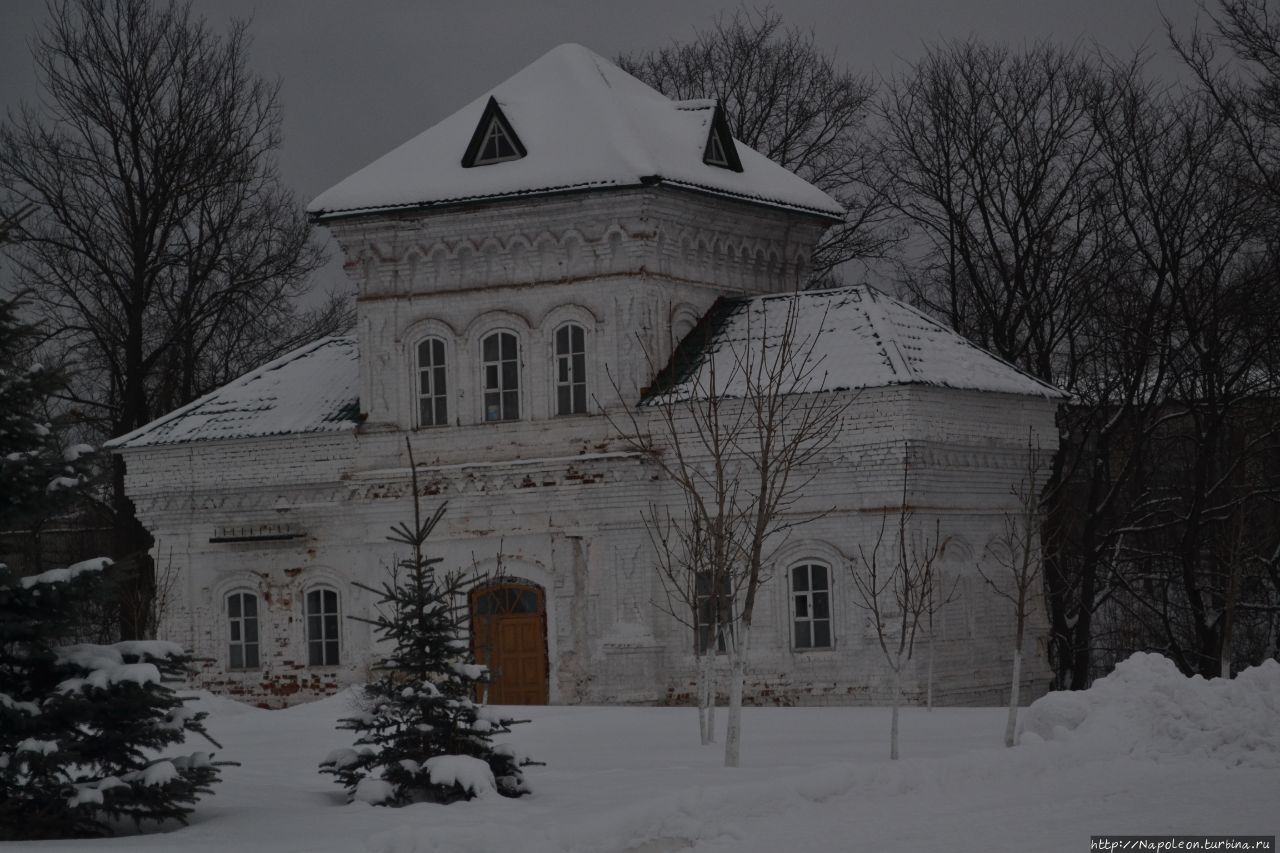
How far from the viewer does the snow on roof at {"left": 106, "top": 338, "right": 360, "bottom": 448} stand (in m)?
29.7

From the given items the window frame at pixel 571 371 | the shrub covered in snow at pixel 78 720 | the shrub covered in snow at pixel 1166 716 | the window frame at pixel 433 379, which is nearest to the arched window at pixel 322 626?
the window frame at pixel 433 379

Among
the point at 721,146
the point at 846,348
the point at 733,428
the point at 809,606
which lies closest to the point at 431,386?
the point at 733,428

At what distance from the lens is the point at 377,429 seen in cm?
2881

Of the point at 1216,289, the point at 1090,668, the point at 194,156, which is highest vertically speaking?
the point at 194,156

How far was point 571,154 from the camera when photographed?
2767 centimetres

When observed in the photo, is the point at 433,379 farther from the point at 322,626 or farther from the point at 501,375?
the point at 322,626

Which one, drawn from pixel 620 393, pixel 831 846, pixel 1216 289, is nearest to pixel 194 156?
pixel 620 393

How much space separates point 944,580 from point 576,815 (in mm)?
→ 12900

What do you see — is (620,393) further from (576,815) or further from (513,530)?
(576,815)

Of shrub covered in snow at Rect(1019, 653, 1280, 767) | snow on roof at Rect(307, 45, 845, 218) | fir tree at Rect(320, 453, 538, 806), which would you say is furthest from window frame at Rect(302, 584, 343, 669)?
fir tree at Rect(320, 453, 538, 806)

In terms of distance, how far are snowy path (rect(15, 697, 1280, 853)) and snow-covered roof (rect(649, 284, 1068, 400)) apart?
22.7 feet

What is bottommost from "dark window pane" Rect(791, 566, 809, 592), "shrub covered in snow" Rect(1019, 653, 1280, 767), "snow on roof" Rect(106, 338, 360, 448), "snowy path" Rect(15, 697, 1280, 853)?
"snowy path" Rect(15, 697, 1280, 853)

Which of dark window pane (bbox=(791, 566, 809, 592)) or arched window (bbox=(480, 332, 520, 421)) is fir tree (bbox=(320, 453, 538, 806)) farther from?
arched window (bbox=(480, 332, 520, 421))

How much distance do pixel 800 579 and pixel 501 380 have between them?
17.3ft
